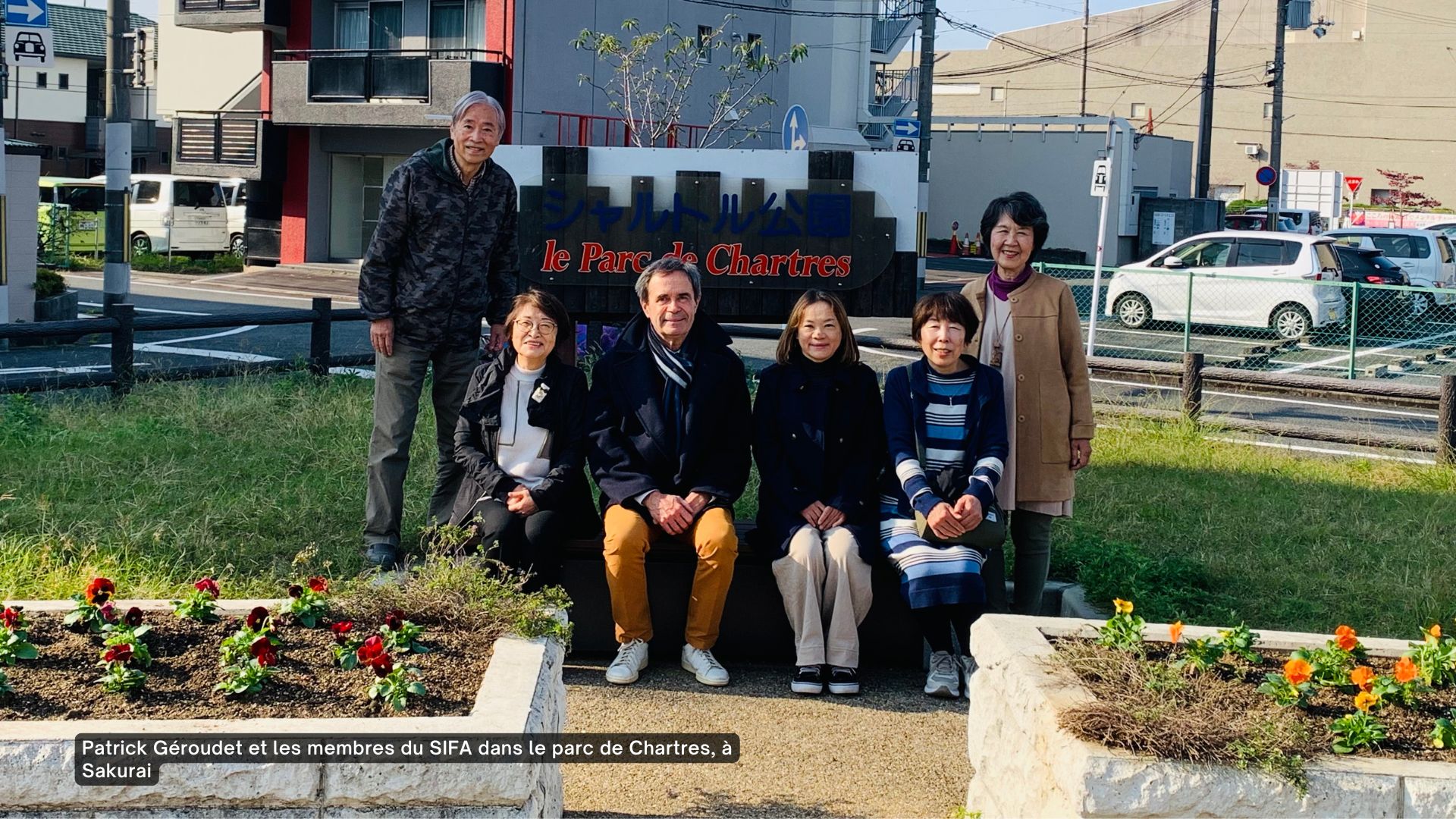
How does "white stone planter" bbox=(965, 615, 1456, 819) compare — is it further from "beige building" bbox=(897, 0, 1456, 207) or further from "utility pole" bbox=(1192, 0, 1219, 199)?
"beige building" bbox=(897, 0, 1456, 207)

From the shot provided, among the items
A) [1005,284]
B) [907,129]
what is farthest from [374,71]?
[1005,284]

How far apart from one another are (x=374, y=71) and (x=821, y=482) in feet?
83.8

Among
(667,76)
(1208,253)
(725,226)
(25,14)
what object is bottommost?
(725,226)

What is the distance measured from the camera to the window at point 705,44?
1183 inches

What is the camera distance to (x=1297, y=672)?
3.56m

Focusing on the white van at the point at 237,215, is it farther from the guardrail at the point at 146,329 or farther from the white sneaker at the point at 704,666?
the white sneaker at the point at 704,666

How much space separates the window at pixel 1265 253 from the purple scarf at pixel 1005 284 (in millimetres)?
16758

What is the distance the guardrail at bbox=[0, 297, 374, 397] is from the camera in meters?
9.74

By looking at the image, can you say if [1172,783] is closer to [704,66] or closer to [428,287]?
[428,287]

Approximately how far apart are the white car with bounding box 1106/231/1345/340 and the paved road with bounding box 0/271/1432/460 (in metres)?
0.41

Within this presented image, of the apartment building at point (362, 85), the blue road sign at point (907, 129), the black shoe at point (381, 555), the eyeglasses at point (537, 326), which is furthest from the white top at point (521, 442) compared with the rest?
the apartment building at point (362, 85)

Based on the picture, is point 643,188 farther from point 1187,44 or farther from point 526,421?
point 1187,44

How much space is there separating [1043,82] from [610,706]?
63.2 metres

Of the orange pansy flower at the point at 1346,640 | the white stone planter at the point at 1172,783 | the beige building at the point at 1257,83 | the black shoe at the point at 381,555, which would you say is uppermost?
the beige building at the point at 1257,83
